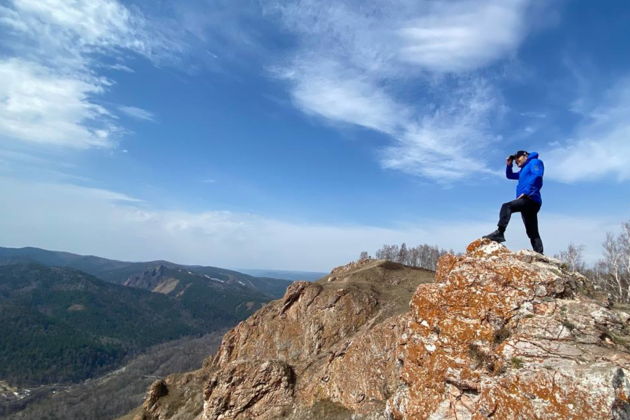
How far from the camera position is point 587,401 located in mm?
10227

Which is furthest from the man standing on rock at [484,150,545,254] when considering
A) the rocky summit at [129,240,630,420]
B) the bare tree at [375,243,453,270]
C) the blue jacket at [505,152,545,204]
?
the bare tree at [375,243,453,270]

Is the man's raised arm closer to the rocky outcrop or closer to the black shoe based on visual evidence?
the black shoe

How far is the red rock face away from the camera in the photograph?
10727 millimetres

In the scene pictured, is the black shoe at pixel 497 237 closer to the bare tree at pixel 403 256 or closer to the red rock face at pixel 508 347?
the red rock face at pixel 508 347

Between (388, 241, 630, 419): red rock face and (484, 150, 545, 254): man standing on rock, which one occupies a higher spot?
(484, 150, 545, 254): man standing on rock

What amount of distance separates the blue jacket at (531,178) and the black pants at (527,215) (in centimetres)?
31

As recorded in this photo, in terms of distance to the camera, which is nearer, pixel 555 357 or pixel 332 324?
pixel 555 357

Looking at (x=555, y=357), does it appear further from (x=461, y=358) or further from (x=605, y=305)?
(x=605, y=305)

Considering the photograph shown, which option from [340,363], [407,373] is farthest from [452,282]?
[340,363]

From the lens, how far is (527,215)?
16.7 meters

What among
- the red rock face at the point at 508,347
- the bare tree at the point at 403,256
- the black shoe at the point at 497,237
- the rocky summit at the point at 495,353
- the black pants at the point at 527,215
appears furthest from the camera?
the bare tree at the point at 403,256

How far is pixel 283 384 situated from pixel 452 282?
24139 millimetres

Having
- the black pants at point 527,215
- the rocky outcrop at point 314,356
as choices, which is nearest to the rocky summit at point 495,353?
the rocky outcrop at point 314,356

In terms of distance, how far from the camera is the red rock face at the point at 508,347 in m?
10.7
